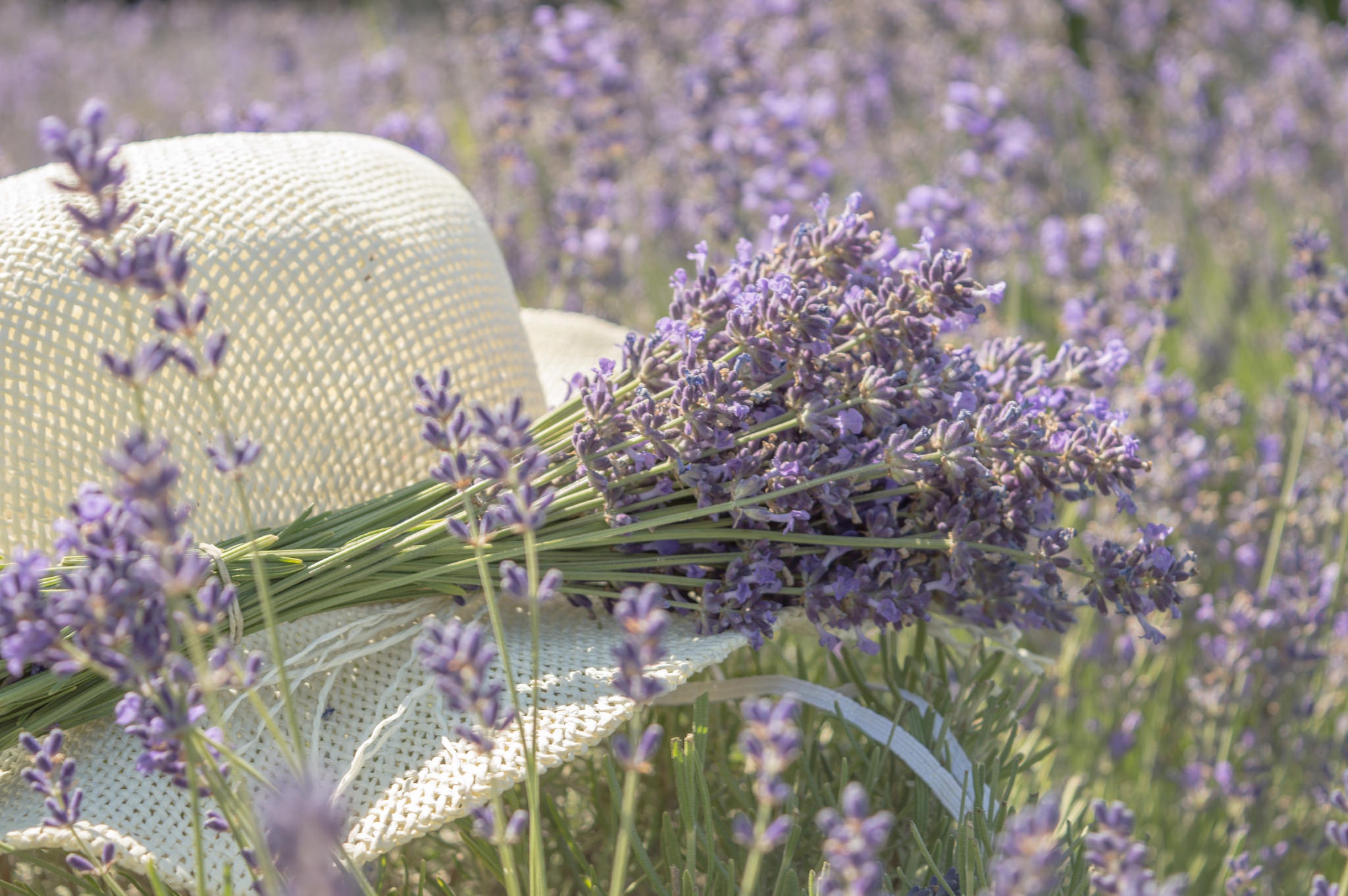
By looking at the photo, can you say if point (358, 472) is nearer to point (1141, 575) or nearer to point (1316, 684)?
point (1141, 575)

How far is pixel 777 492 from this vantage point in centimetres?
82

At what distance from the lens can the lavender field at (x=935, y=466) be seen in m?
0.84

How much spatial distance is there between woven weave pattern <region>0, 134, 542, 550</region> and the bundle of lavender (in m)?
0.06

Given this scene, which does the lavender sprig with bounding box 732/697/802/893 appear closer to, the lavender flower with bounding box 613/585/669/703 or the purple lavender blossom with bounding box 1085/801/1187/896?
the lavender flower with bounding box 613/585/669/703

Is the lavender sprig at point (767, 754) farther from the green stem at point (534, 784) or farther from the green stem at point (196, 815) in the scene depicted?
the green stem at point (196, 815)

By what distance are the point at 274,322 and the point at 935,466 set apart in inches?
24.7

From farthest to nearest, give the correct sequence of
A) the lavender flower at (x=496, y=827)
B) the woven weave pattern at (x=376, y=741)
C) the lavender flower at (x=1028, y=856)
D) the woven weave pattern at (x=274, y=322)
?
the woven weave pattern at (x=274, y=322)
the woven weave pattern at (x=376, y=741)
the lavender flower at (x=496, y=827)
the lavender flower at (x=1028, y=856)

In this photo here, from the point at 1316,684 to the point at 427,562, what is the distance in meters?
1.43

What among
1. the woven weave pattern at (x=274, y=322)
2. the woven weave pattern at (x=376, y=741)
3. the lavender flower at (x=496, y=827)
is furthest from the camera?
the woven weave pattern at (x=274, y=322)

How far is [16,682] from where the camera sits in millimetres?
822

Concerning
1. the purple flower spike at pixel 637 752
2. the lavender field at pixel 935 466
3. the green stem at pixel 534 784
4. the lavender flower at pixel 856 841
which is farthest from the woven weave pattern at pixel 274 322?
the lavender flower at pixel 856 841

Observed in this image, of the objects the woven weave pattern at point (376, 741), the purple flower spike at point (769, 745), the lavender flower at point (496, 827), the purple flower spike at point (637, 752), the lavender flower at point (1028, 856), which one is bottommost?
the woven weave pattern at point (376, 741)

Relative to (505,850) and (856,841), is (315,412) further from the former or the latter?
(856,841)

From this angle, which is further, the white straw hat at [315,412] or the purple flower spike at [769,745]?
the white straw hat at [315,412]
